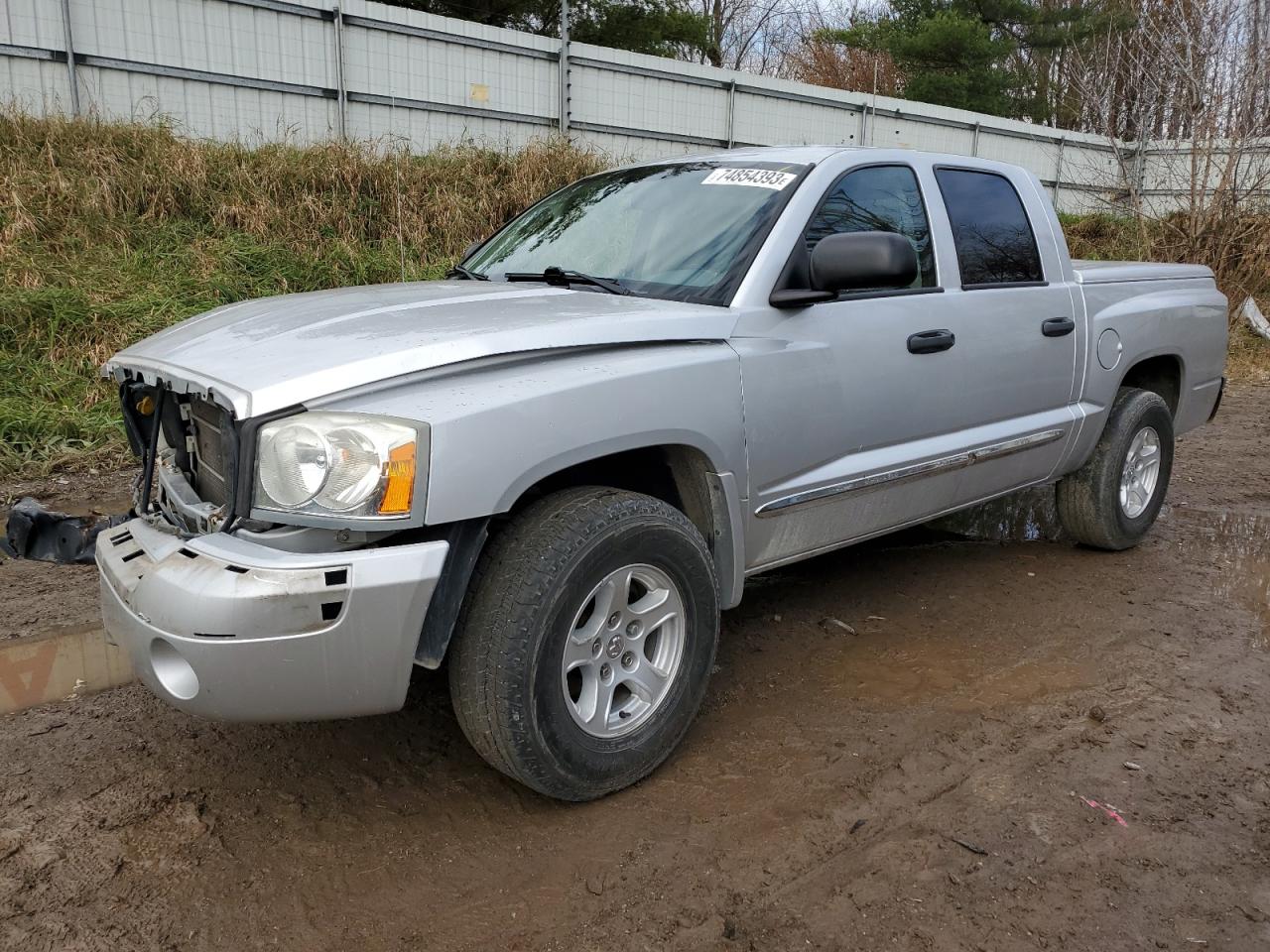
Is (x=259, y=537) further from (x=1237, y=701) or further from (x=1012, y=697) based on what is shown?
(x=1237, y=701)

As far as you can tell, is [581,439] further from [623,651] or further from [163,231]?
[163,231]

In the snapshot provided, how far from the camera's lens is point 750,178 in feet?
11.9

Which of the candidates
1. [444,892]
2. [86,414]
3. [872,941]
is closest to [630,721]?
[444,892]

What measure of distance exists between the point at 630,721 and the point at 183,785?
1280 millimetres

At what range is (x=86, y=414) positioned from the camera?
22.3 ft

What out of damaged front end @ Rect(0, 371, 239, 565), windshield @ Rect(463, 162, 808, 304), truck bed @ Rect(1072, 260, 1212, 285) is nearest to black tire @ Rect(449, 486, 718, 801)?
damaged front end @ Rect(0, 371, 239, 565)

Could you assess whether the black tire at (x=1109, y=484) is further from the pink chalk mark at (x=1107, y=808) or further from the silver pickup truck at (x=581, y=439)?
the pink chalk mark at (x=1107, y=808)

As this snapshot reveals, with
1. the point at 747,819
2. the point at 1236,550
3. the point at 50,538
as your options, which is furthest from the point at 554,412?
the point at 1236,550

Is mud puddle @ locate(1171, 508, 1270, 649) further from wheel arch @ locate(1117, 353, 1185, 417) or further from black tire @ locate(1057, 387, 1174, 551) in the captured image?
wheel arch @ locate(1117, 353, 1185, 417)

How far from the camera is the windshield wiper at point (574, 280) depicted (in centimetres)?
340

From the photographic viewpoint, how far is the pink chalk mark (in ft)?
9.14

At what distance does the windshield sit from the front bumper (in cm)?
144

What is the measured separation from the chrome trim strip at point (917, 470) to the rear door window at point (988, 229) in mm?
656

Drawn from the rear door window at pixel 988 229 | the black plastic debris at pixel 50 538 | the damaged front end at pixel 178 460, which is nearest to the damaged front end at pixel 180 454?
the damaged front end at pixel 178 460
